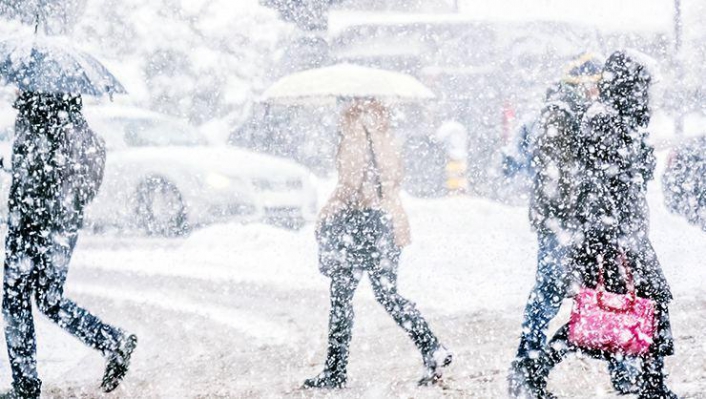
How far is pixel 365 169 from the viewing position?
5203 millimetres

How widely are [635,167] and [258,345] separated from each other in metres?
2.98

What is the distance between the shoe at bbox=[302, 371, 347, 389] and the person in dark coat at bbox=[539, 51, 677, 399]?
4.04 feet

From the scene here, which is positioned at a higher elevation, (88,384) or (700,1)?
(700,1)

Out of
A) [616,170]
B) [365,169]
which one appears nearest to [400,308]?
[365,169]

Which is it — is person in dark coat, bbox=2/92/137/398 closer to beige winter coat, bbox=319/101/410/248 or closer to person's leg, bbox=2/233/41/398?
person's leg, bbox=2/233/41/398

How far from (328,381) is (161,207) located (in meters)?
6.52

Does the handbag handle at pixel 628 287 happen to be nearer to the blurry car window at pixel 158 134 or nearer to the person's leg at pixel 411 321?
the person's leg at pixel 411 321

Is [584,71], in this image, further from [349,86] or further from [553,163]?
[349,86]

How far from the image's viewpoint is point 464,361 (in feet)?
19.5

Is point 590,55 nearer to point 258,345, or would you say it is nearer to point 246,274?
point 258,345

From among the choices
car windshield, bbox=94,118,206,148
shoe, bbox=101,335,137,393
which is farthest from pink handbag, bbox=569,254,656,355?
car windshield, bbox=94,118,206,148

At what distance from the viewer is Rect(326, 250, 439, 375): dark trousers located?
17.0 ft

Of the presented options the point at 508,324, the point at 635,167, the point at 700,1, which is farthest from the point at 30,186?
the point at 700,1

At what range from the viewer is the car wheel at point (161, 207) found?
11391 millimetres
